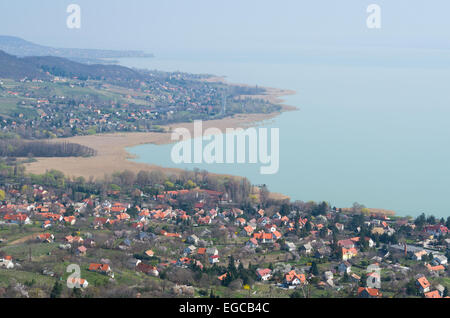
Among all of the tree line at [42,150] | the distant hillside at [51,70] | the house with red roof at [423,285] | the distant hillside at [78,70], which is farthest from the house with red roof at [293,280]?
the distant hillside at [78,70]

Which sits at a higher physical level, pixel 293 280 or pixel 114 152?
pixel 114 152

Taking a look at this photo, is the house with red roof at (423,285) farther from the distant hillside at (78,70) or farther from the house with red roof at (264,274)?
the distant hillside at (78,70)

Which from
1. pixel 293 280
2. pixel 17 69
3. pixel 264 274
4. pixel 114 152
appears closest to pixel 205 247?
pixel 264 274

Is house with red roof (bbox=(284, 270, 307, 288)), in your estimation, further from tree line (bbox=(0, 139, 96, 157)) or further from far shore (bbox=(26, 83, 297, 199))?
tree line (bbox=(0, 139, 96, 157))

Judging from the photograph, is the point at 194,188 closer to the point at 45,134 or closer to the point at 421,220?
the point at 421,220

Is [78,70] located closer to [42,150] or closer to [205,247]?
[42,150]
